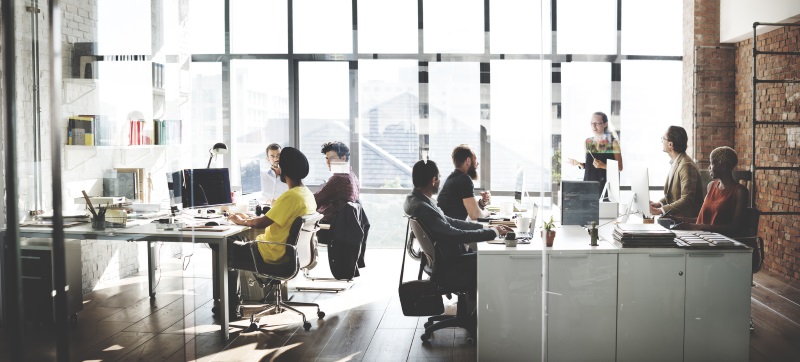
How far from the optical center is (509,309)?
386cm

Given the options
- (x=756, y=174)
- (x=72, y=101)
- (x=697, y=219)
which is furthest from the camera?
(x=756, y=174)

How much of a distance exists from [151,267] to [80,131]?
76cm

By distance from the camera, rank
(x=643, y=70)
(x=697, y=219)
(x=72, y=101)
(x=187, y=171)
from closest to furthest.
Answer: (x=72, y=101) → (x=187, y=171) → (x=697, y=219) → (x=643, y=70)

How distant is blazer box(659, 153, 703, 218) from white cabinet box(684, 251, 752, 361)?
1230 mm

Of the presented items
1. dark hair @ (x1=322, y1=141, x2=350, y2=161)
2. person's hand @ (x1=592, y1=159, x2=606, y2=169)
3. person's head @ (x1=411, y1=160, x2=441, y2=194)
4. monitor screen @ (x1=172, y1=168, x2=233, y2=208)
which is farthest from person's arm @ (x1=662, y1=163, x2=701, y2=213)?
monitor screen @ (x1=172, y1=168, x2=233, y2=208)

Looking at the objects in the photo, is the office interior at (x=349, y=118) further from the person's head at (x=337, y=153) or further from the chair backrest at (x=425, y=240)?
the person's head at (x=337, y=153)

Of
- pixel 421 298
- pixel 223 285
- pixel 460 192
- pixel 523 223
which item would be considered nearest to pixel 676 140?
pixel 523 223

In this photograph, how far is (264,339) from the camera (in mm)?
4566

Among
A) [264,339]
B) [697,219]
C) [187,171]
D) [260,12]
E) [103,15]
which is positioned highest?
[260,12]

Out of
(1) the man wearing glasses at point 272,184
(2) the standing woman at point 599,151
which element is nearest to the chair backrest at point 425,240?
(2) the standing woman at point 599,151

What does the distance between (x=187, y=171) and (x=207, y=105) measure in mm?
3971

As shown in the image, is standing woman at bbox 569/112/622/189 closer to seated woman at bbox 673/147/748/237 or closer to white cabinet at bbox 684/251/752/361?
seated woman at bbox 673/147/748/237

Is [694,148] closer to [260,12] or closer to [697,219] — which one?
[697,219]

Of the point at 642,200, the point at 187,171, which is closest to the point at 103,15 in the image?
the point at 187,171
